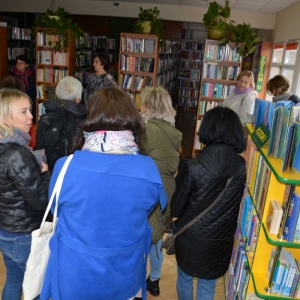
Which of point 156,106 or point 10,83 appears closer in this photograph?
point 156,106

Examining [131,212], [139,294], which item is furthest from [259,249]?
[131,212]

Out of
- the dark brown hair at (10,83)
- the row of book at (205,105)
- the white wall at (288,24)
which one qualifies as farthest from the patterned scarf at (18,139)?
the white wall at (288,24)

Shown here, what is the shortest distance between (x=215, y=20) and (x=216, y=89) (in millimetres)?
1120

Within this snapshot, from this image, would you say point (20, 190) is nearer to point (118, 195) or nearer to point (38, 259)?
point (38, 259)

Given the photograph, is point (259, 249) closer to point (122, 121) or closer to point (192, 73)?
point (122, 121)

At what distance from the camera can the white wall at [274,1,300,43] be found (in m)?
6.06

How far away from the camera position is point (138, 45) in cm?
620

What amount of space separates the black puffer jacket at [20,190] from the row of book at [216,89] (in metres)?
4.41

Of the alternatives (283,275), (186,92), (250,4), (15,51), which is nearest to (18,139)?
(283,275)

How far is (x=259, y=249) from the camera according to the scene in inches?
65.6

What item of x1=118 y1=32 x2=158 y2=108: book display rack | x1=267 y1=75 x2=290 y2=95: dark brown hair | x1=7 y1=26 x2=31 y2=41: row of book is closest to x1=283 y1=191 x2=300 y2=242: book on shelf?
x1=267 y1=75 x2=290 y2=95: dark brown hair

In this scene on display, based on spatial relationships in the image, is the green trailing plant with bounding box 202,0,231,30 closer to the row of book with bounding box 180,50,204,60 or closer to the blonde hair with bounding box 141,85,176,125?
the blonde hair with bounding box 141,85,176,125

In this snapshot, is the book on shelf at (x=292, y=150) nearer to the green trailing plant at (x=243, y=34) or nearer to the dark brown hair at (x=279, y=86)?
the dark brown hair at (x=279, y=86)

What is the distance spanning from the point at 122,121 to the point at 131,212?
362 mm
